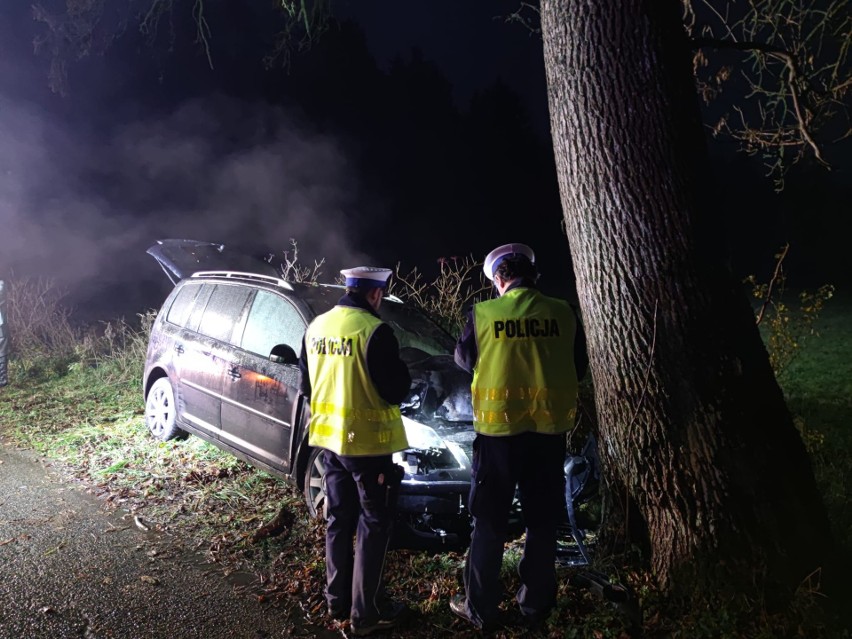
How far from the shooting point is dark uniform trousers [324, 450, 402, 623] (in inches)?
123

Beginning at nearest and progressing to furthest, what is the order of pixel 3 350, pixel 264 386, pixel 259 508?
1. pixel 259 508
2. pixel 264 386
3. pixel 3 350

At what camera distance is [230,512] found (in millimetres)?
4613

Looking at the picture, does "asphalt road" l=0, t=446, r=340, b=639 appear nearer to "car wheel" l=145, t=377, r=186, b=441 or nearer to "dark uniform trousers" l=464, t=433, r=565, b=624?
"dark uniform trousers" l=464, t=433, r=565, b=624

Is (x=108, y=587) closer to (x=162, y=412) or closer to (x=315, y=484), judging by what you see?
(x=315, y=484)

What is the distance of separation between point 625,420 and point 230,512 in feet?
10.0

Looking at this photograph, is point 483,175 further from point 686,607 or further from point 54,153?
point 686,607

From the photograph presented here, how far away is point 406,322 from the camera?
5.65 metres

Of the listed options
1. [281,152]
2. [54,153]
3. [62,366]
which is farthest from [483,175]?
[62,366]

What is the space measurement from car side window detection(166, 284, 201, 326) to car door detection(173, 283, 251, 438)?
0.40ft

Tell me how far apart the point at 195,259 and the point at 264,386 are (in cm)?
271

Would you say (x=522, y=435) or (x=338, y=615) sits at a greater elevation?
(x=522, y=435)

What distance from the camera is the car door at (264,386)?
15.0 feet

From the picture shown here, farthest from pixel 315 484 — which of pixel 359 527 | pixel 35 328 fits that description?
pixel 35 328

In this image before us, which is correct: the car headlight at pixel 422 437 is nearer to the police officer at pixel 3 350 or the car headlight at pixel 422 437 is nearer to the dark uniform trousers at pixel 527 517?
the dark uniform trousers at pixel 527 517
